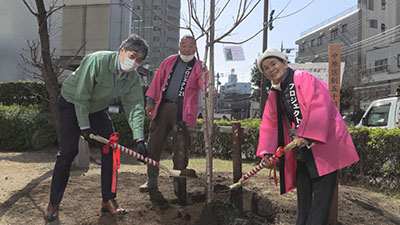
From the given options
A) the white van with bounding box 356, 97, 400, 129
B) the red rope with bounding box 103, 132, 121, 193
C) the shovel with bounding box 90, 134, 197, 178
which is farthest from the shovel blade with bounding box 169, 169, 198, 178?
the white van with bounding box 356, 97, 400, 129

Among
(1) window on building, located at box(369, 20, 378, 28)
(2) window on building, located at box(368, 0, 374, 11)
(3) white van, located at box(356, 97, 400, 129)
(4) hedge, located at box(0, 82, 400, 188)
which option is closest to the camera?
(4) hedge, located at box(0, 82, 400, 188)

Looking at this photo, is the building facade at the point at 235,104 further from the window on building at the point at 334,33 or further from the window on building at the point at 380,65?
the window on building at the point at 380,65

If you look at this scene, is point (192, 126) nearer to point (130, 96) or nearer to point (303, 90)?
point (130, 96)

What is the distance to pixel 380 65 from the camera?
2817 cm

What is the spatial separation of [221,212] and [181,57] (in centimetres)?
194

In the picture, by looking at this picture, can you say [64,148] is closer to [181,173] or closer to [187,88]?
[181,173]

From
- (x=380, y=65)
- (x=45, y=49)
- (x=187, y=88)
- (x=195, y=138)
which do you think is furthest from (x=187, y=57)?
(x=380, y=65)

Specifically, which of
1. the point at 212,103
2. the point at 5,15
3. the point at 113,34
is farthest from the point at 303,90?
the point at 5,15

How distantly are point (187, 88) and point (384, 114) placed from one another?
7550 mm

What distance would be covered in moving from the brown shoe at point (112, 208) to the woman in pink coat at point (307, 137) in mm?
1457

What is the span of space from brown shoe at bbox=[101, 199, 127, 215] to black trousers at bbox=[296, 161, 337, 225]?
165cm

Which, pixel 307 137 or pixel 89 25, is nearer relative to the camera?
pixel 307 137

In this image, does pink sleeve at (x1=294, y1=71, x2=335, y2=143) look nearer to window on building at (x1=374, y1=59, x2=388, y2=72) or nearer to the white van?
the white van

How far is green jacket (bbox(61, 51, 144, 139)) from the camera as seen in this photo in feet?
8.75
